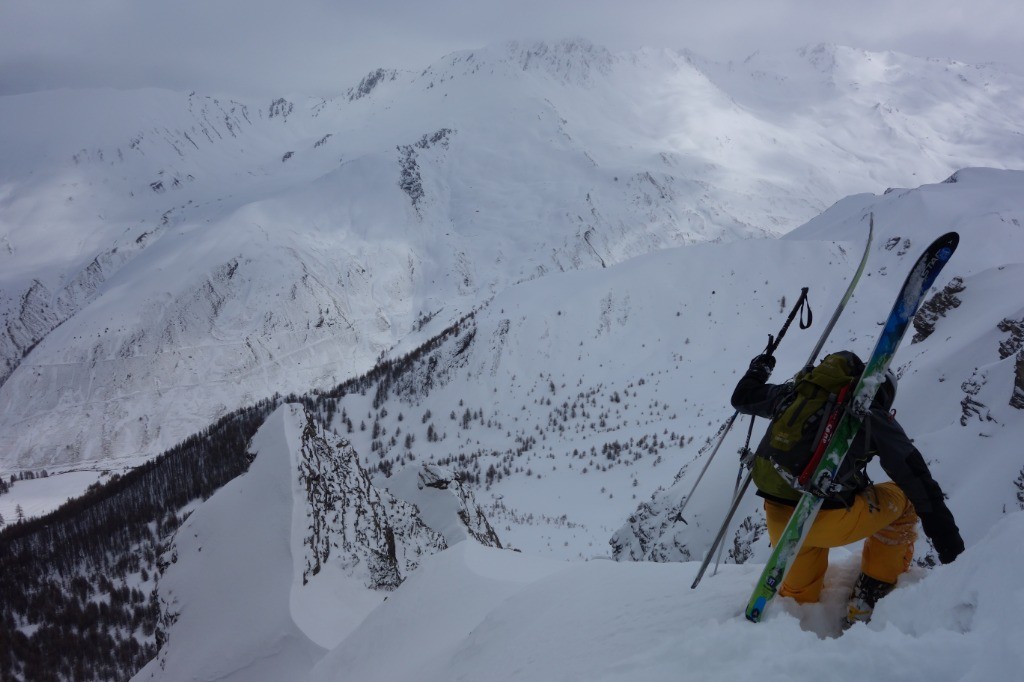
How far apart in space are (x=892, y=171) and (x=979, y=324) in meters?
196

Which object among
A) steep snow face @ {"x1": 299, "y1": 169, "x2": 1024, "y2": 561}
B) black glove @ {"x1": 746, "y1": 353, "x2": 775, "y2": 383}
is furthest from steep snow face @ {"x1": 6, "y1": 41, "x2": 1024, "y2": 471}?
black glove @ {"x1": 746, "y1": 353, "x2": 775, "y2": 383}

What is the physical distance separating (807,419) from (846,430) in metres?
0.25

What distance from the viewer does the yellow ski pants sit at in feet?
12.5

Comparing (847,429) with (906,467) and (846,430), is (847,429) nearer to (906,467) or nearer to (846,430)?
(846,430)

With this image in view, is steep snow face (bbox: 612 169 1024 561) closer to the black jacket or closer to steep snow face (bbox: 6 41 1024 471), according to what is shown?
the black jacket

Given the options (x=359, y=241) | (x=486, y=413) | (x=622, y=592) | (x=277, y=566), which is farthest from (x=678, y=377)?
(x=359, y=241)

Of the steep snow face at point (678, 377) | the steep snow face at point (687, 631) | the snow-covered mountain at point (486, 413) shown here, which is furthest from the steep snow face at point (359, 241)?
the steep snow face at point (687, 631)

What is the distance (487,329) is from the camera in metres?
54.6

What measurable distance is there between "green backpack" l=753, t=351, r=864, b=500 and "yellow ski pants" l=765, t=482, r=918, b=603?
0.32m

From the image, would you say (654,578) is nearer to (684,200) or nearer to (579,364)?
(579,364)

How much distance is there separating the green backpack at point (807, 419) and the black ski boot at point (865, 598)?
0.72m

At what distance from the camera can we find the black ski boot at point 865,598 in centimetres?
376

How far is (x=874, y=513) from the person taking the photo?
151 inches

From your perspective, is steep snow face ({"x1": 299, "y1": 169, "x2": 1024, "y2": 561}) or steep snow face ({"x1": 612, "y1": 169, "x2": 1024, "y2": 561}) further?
steep snow face ({"x1": 299, "y1": 169, "x2": 1024, "y2": 561})
